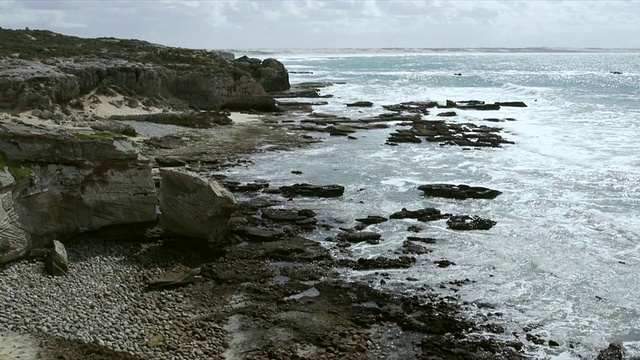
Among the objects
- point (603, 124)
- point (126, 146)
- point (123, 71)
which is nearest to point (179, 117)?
point (123, 71)

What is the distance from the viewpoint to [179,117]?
127 ft

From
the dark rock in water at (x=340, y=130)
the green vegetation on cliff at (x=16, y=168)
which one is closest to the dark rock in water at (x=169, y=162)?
the green vegetation on cliff at (x=16, y=168)

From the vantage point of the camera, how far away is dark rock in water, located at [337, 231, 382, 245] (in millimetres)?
17733

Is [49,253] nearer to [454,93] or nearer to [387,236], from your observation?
[387,236]

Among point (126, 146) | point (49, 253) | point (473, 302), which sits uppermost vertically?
point (126, 146)

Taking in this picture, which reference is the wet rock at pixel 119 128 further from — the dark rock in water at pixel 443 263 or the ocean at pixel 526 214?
the dark rock in water at pixel 443 263

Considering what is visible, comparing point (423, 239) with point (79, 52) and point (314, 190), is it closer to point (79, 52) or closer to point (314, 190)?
point (314, 190)

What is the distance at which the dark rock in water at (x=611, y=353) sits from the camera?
11.4 m

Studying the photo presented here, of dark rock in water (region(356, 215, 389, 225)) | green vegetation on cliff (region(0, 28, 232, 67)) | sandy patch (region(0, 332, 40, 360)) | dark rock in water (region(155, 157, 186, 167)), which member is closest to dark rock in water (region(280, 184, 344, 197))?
dark rock in water (region(356, 215, 389, 225))

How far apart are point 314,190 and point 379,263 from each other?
7.56 meters

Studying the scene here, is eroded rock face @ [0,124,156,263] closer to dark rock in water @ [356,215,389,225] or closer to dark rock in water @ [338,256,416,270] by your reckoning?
dark rock in water @ [338,256,416,270]

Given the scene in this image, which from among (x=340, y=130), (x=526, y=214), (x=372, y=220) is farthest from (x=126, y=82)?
(x=526, y=214)

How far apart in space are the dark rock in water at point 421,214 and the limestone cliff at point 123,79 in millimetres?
22010

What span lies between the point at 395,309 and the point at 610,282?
20.4 ft
